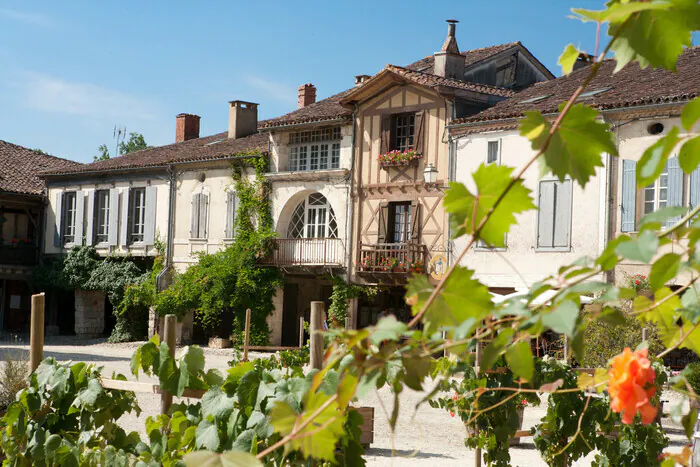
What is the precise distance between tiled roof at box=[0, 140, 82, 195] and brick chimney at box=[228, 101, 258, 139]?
230 inches

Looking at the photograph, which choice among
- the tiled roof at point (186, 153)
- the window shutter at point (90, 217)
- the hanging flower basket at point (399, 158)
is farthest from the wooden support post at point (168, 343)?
the window shutter at point (90, 217)

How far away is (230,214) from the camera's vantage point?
76.6ft

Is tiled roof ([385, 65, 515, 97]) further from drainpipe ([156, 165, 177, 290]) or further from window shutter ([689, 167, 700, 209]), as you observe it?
drainpipe ([156, 165, 177, 290])

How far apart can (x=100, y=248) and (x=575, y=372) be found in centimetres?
2171

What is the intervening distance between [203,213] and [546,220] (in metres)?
10.5

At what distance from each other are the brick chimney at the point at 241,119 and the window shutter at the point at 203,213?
2421 mm

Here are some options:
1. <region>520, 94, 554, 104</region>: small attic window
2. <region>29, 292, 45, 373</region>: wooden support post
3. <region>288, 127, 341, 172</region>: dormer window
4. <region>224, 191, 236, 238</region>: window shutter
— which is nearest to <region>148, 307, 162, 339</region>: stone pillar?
<region>224, 191, 236, 238</region>: window shutter

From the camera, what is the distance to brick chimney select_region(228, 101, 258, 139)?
25.6 m

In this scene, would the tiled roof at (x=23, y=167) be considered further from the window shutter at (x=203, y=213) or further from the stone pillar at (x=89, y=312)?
the window shutter at (x=203, y=213)

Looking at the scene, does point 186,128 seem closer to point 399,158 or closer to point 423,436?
point 399,158

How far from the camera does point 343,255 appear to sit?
21062mm

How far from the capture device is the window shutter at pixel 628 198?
15.9 meters

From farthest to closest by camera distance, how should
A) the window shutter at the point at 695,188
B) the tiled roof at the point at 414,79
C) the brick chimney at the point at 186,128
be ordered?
the brick chimney at the point at 186,128 < the tiled roof at the point at 414,79 < the window shutter at the point at 695,188

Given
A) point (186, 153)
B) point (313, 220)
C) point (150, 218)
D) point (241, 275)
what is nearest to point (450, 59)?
point (313, 220)
